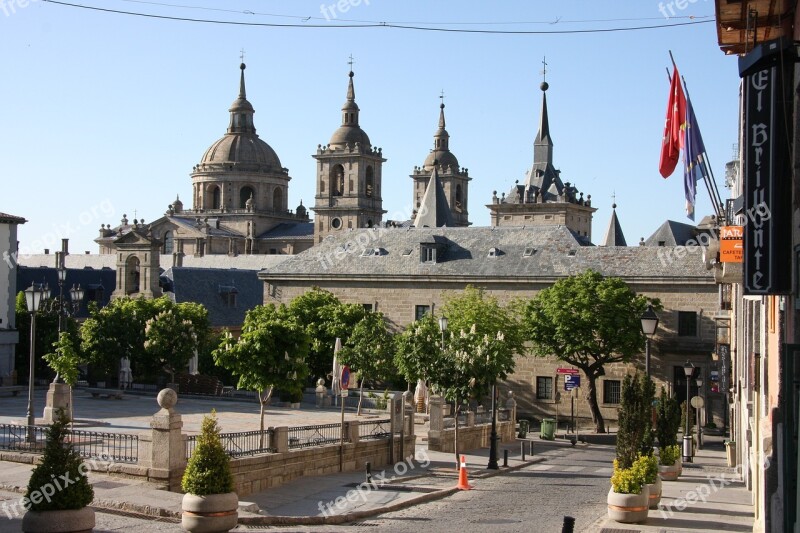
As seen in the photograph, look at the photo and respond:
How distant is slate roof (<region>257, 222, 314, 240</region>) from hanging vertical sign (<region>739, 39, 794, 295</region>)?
12388 cm

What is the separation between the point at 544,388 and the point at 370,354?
10.4 meters

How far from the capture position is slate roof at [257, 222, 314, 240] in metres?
137

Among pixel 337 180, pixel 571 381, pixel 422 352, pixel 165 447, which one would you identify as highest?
pixel 337 180

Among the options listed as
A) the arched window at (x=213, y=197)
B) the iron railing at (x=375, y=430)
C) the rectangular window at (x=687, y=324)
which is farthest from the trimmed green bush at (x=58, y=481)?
the arched window at (x=213, y=197)

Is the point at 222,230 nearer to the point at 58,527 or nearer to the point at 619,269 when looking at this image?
the point at 619,269

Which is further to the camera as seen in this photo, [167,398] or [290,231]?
[290,231]

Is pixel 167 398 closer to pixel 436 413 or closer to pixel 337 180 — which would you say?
pixel 436 413

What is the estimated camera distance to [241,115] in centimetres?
14238

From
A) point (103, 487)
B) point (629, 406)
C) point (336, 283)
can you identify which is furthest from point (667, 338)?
point (103, 487)

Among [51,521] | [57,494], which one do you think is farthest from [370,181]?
[51,521]

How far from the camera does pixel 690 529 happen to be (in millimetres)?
19750

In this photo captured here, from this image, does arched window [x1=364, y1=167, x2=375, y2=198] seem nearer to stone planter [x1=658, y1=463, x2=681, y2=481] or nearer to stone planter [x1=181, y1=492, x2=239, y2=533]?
stone planter [x1=658, y1=463, x2=681, y2=481]

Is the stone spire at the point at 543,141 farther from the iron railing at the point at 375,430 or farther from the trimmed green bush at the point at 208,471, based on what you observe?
the trimmed green bush at the point at 208,471

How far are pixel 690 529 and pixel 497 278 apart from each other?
34.7 meters
